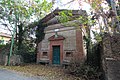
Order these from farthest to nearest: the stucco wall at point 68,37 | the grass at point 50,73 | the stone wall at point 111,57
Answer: the stucco wall at point 68,37
the grass at point 50,73
the stone wall at point 111,57

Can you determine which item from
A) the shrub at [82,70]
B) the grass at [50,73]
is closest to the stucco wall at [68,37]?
the grass at [50,73]

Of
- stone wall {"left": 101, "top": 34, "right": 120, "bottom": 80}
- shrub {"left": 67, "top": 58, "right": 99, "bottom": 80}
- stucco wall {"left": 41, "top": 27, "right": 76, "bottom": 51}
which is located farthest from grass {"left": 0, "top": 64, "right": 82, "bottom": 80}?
stucco wall {"left": 41, "top": 27, "right": 76, "bottom": 51}

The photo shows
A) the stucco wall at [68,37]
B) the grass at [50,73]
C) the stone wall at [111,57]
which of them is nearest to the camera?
the stone wall at [111,57]

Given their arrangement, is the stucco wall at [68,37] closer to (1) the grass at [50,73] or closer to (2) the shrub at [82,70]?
(1) the grass at [50,73]

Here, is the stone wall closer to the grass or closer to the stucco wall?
the grass

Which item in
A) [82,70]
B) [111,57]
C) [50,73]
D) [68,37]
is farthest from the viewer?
[68,37]

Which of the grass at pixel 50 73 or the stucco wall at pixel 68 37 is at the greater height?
the stucco wall at pixel 68 37

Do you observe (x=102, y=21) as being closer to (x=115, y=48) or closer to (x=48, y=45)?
(x=115, y=48)

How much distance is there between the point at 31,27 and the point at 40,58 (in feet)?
13.5

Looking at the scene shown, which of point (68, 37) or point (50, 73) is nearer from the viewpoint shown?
point (50, 73)

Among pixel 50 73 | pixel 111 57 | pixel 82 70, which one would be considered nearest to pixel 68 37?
pixel 50 73

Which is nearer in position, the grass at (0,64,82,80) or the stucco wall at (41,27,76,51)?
the grass at (0,64,82,80)

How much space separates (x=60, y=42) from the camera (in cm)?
1491

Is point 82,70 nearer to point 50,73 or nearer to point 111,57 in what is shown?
point 50,73
